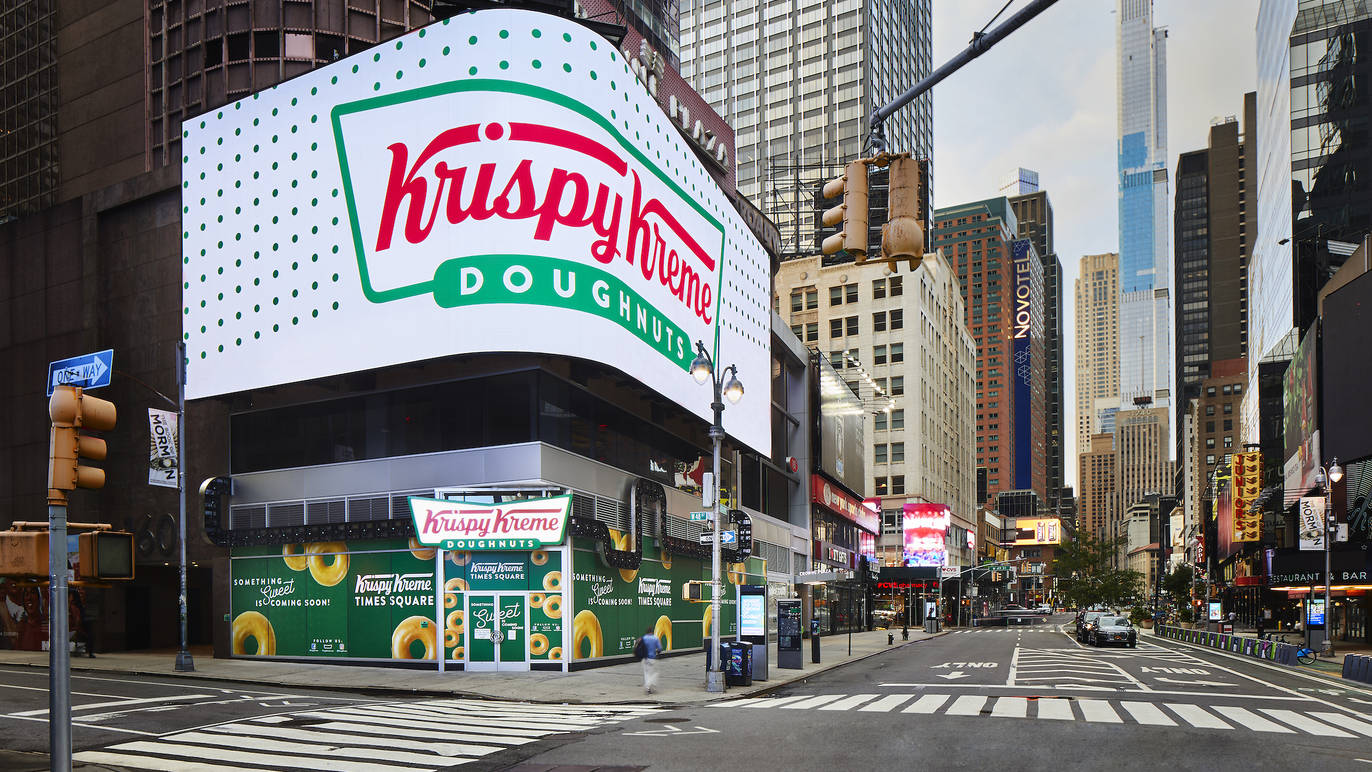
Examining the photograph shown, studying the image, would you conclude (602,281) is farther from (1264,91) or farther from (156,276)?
(1264,91)

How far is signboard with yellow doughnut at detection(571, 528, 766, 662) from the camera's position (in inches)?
1259

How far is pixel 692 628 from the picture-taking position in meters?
42.5

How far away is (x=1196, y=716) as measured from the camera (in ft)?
64.7

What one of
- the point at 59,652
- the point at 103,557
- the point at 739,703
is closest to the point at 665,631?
the point at 739,703

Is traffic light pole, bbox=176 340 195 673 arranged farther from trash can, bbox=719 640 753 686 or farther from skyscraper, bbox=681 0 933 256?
skyscraper, bbox=681 0 933 256

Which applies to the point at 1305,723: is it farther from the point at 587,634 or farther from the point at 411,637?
the point at 411,637

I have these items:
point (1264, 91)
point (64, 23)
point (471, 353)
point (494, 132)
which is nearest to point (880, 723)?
point (471, 353)

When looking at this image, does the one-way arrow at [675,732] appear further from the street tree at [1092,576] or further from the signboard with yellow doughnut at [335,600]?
the street tree at [1092,576]

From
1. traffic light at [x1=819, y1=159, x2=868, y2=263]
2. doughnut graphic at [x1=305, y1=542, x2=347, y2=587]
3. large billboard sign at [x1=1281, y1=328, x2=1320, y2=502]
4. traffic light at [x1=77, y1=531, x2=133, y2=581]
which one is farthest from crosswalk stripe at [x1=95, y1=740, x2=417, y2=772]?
large billboard sign at [x1=1281, y1=328, x2=1320, y2=502]

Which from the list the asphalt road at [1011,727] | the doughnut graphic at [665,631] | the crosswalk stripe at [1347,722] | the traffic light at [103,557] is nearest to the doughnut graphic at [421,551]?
the doughnut graphic at [665,631]

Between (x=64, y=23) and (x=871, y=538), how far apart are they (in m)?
68.7

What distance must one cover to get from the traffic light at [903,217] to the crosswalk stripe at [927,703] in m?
13.7

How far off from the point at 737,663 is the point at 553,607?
6.83 metres

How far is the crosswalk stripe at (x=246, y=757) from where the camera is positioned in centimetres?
1404
